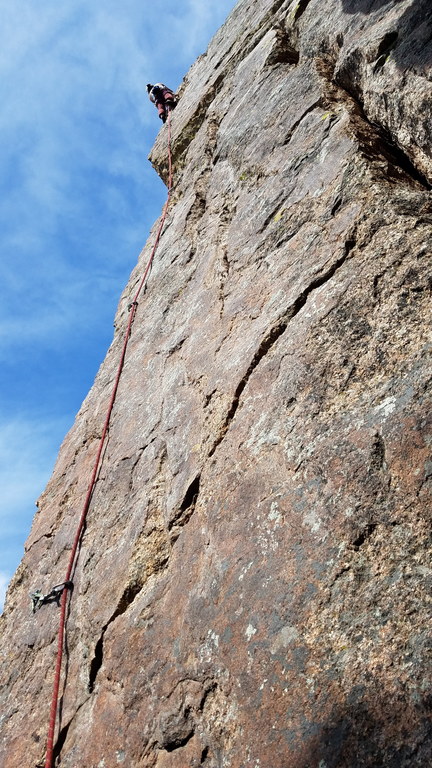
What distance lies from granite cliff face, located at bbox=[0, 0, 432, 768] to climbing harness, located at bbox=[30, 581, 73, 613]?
0.09 metres

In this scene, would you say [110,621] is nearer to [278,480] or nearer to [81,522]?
[81,522]

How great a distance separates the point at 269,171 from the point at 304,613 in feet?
12.3

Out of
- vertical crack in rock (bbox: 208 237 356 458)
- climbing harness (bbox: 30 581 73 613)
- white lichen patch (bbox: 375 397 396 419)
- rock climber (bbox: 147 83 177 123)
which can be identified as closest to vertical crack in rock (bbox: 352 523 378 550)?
white lichen patch (bbox: 375 397 396 419)

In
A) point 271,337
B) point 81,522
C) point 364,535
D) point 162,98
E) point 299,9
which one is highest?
point 162,98

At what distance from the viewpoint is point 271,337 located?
3.82 m

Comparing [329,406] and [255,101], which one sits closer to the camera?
[329,406]

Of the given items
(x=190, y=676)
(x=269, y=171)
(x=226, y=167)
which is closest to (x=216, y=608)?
(x=190, y=676)

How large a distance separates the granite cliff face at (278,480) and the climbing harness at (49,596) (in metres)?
0.09

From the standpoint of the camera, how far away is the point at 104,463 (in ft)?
17.4

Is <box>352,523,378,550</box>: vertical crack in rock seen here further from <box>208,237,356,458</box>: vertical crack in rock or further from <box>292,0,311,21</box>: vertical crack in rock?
<box>292,0,311,21</box>: vertical crack in rock

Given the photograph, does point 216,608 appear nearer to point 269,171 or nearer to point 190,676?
point 190,676

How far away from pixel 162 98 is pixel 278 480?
977 centimetres

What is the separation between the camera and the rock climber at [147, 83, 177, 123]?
1072 cm

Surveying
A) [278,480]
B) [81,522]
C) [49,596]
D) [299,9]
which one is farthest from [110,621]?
[299,9]
